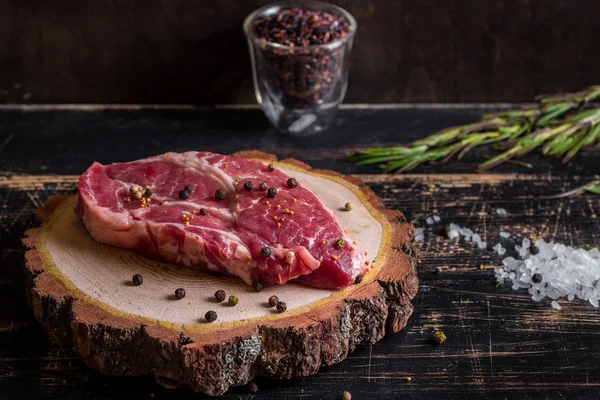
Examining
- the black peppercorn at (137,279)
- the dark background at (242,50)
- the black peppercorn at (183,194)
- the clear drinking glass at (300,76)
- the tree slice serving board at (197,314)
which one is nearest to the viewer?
the tree slice serving board at (197,314)

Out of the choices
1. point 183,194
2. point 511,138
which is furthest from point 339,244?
point 511,138

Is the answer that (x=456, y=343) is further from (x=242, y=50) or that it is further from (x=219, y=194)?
(x=242, y=50)

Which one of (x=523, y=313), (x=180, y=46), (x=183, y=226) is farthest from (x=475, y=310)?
(x=180, y=46)

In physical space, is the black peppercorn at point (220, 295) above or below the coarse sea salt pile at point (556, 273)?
above

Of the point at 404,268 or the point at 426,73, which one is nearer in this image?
the point at 404,268

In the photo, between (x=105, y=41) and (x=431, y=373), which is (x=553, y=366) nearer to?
(x=431, y=373)

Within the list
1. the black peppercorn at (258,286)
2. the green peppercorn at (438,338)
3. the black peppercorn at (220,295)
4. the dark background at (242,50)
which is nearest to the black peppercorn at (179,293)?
the black peppercorn at (220,295)

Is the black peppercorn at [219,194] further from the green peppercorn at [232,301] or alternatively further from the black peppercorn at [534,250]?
the black peppercorn at [534,250]

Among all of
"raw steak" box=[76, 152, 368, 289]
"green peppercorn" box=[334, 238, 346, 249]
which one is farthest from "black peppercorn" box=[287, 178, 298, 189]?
"green peppercorn" box=[334, 238, 346, 249]
